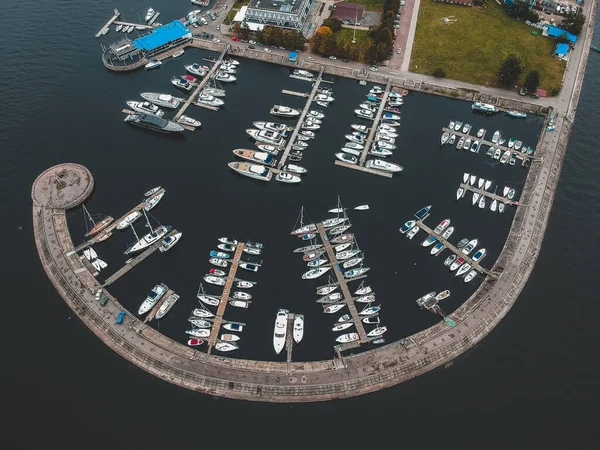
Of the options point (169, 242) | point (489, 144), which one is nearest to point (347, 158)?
point (489, 144)

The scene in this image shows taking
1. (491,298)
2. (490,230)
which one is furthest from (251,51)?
(491,298)

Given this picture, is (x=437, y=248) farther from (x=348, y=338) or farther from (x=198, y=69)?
(x=198, y=69)

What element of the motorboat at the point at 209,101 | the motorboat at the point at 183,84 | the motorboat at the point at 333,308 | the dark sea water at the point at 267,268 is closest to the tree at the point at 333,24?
the dark sea water at the point at 267,268

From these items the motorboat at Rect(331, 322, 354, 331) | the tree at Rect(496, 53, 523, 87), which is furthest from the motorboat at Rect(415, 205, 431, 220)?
the tree at Rect(496, 53, 523, 87)

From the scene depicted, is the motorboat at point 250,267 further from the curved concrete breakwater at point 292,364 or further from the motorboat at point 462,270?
the motorboat at point 462,270

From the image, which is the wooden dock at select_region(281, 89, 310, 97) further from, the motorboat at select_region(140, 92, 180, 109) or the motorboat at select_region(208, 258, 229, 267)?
the motorboat at select_region(208, 258, 229, 267)

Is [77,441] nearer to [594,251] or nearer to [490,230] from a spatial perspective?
[490,230]
